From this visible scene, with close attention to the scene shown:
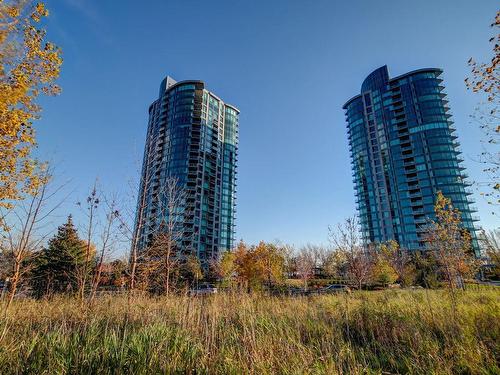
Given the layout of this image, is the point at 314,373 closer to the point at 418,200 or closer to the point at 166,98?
the point at 418,200

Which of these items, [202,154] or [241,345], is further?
[202,154]

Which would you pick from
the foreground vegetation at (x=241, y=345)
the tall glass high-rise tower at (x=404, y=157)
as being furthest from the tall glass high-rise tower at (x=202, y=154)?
the foreground vegetation at (x=241, y=345)

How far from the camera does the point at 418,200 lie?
7775 cm

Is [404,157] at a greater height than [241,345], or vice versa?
[404,157]

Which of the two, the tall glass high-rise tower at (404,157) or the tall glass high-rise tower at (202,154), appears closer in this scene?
the tall glass high-rise tower at (404,157)

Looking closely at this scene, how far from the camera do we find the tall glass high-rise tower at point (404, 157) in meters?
75.8

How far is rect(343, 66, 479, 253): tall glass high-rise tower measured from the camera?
249 feet

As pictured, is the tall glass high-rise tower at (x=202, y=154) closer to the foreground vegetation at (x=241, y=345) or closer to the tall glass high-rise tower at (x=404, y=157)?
the tall glass high-rise tower at (x=404, y=157)

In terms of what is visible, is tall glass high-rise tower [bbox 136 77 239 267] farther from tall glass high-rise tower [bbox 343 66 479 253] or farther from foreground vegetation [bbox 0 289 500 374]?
foreground vegetation [bbox 0 289 500 374]

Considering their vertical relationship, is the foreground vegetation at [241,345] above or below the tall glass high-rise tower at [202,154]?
below

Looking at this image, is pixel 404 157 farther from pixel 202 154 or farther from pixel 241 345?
pixel 241 345

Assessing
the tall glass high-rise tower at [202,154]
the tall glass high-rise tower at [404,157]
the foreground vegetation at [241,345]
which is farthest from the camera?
the tall glass high-rise tower at [202,154]

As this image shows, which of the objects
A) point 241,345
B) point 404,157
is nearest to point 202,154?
point 404,157

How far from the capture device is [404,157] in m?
84.4
